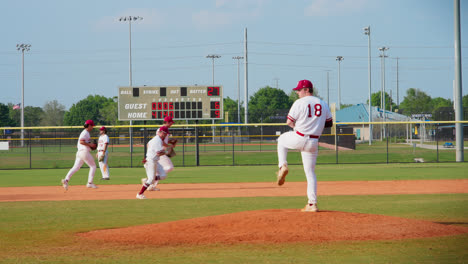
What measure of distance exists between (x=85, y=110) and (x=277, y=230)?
138 meters

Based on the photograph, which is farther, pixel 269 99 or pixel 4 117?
pixel 269 99

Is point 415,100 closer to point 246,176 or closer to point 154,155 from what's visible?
point 246,176

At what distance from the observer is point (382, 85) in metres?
76.8

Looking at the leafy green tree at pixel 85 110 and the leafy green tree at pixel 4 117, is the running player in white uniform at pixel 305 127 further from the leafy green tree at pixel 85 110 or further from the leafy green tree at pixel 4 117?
the leafy green tree at pixel 85 110

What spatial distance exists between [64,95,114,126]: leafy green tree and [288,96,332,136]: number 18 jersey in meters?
123

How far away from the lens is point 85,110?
459 feet

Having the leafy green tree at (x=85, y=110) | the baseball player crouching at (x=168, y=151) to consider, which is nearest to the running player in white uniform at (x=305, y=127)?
the baseball player crouching at (x=168, y=151)

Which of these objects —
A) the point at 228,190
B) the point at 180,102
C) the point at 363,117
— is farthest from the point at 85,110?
the point at 228,190

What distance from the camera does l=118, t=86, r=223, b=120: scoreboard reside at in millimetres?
31469

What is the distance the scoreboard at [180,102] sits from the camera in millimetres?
31469

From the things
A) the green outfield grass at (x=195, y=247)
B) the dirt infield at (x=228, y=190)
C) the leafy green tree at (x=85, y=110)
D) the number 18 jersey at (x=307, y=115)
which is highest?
the leafy green tree at (x=85, y=110)

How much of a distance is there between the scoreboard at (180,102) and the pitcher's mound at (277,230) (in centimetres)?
2362

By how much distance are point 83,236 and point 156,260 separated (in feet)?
7.19

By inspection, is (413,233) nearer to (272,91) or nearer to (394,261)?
(394,261)
